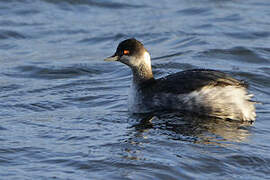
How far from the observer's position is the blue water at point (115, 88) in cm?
621

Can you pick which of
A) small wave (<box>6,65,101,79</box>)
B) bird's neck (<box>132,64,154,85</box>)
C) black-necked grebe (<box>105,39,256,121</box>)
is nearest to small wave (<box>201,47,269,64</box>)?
small wave (<box>6,65,101,79</box>)

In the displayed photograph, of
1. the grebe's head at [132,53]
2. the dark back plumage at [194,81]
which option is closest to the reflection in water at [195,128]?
the dark back plumage at [194,81]

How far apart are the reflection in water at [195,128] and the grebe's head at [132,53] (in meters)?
0.84

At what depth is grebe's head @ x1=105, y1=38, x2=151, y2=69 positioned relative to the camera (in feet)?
27.9

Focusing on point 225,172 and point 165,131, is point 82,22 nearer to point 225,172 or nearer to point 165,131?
point 165,131

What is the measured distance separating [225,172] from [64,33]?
28.2 ft

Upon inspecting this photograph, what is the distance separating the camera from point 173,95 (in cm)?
784

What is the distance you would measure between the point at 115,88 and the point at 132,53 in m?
1.48

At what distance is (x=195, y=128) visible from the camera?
24.4ft

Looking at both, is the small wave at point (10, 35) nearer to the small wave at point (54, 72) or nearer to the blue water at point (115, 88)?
the blue water at point (115, 88)

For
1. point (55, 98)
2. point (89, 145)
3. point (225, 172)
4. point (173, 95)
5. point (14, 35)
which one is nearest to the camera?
point (225, 172)

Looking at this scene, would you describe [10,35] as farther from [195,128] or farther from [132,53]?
[195,128]

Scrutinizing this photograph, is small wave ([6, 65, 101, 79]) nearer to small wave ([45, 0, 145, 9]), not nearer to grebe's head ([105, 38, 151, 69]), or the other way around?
grebe's head ([105, 38, 151, 69])

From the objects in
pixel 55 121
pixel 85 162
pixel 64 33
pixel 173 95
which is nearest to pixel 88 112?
pixel 55 121
